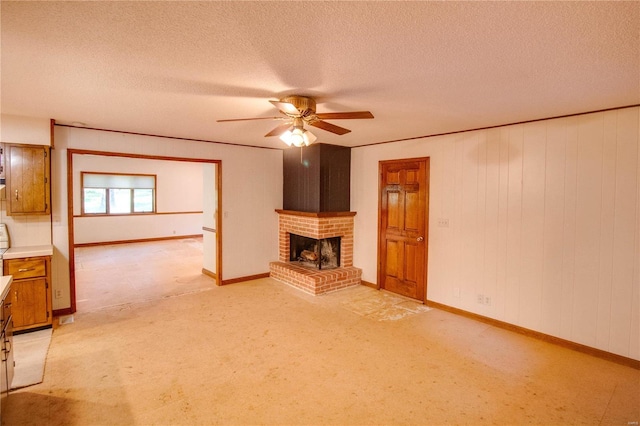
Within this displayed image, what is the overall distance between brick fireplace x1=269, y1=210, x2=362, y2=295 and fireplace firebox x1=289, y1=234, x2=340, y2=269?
3.4 inches

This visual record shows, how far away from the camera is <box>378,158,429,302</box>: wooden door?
4547mm

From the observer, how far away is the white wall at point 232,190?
13.0 feet

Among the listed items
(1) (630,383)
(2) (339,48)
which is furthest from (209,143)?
(1) (630,383)

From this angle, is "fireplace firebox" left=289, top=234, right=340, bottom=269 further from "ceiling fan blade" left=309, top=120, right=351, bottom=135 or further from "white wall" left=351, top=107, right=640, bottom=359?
"ceiling fan blade" left=309, top=120, right=351, bottom=135

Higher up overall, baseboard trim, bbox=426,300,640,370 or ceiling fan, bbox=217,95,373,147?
ceiling fan, bbox=217,95,373,147

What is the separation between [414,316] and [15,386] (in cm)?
387

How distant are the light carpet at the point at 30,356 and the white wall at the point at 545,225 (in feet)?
14.1

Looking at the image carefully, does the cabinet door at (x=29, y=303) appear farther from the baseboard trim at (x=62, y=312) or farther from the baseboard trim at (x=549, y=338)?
the baseboard trim at (x=549, y=338)

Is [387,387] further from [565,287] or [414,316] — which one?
[565,287]

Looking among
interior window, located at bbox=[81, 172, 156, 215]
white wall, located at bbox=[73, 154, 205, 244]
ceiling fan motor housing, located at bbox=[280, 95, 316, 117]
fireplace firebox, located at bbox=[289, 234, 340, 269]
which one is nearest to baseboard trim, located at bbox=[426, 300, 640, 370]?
fireplace firebox, located at bbox=[289, 234, 340, 269]

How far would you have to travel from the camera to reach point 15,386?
2.51 m

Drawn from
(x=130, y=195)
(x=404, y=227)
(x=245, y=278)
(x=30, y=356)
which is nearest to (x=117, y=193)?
(x=130, y=195)

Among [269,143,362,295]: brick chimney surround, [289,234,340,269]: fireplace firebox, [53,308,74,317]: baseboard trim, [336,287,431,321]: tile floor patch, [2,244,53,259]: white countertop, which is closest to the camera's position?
[2,244,53,259]: white countertop

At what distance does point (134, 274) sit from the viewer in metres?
5.96
